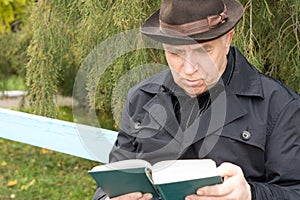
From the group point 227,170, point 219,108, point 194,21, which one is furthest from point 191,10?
point 227,170

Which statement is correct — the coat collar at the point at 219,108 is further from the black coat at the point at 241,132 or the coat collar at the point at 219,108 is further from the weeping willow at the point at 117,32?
the weeping willow at the point at 117,32

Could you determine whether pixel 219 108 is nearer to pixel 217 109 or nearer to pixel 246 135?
pixel 217 109

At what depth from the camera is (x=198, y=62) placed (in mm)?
1982

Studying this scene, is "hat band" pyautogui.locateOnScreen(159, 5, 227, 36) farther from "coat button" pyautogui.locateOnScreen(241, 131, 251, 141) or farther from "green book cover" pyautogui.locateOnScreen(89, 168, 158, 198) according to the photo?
"green book cover" pyautogui.locateOnScreen(89, 168, 158, 198)

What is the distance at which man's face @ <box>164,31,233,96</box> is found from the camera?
1.98m

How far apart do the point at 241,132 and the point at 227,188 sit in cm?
31

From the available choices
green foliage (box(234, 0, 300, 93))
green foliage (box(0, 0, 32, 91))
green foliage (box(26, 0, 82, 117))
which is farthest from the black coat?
green foliage (box(0, 0, 32, 91))

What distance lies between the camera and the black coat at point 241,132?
76.7 inches

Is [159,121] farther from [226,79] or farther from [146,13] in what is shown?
[146,13]

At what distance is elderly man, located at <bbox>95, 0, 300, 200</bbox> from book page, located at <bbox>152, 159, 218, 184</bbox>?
174 millimetres

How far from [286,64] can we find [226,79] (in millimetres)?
1177

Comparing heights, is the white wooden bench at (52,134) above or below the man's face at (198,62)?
below

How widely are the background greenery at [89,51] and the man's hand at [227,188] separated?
113 centimetres

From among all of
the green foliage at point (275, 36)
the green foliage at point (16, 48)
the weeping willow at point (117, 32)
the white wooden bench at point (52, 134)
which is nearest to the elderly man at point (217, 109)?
the white wooden bench at point (52, 134)
